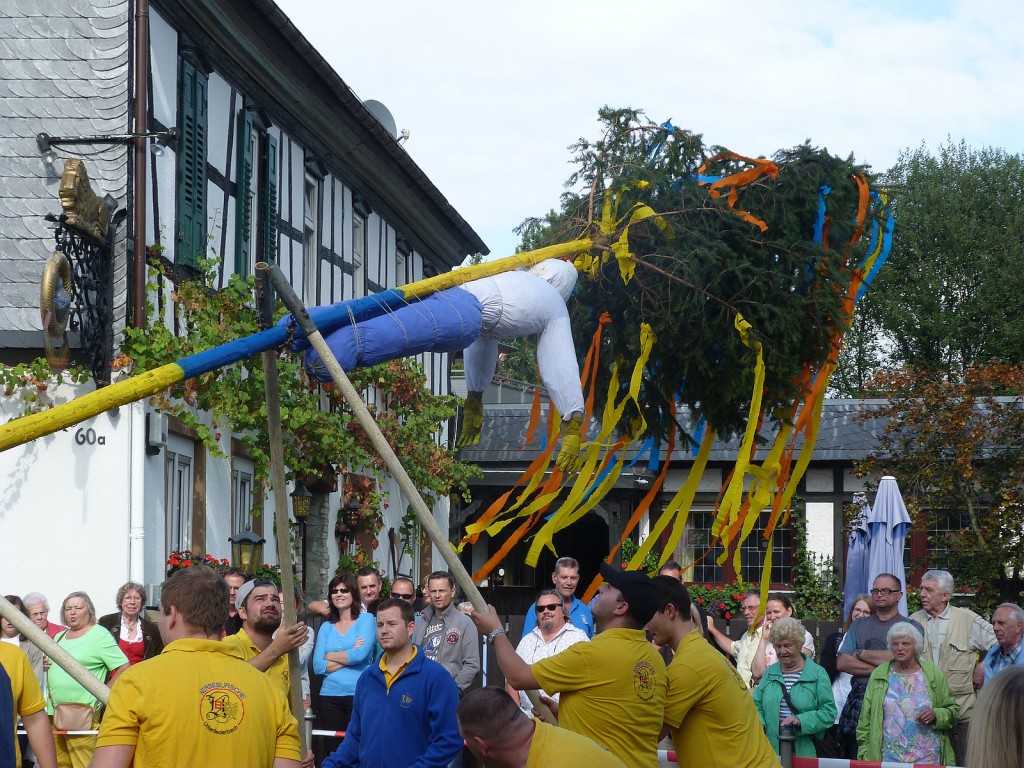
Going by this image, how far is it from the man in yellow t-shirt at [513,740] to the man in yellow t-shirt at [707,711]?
4.04 feet

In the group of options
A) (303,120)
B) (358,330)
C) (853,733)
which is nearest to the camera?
(358,330)

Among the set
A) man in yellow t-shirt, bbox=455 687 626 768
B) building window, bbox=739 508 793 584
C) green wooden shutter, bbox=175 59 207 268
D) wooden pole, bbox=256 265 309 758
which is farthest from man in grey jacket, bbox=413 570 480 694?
building window, bbox=739 508 793 584

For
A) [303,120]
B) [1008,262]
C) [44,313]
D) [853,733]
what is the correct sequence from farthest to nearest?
[1008,262]
[303,120]
[44,313]
[853,733]

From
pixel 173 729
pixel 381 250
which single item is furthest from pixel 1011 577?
pixel 173 729

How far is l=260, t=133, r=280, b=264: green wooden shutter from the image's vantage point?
15.9m

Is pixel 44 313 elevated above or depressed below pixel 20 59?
below

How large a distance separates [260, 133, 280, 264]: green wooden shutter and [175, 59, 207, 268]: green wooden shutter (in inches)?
72.0

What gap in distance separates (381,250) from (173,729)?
17.2 metres

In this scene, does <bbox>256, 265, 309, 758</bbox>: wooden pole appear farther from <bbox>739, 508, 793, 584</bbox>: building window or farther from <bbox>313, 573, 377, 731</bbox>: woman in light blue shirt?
<bbox>739, 508, 793, 584</bbox>: building window

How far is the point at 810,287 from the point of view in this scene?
7.02m

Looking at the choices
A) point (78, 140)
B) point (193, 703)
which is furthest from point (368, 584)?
point (193, 703)

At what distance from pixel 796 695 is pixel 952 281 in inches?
1304

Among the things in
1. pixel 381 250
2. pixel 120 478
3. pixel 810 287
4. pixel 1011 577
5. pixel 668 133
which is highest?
pixel 381 250

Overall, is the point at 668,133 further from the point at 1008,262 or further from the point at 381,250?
the point at 1008,262
